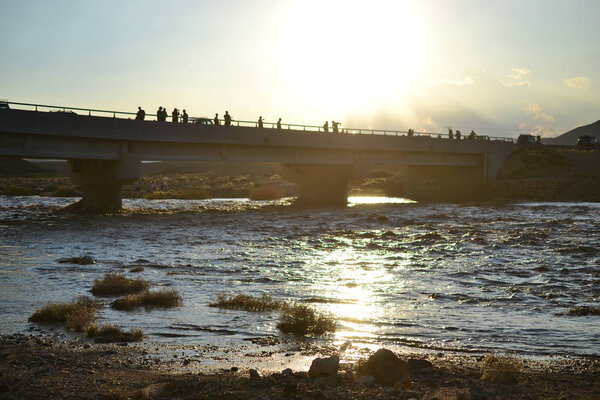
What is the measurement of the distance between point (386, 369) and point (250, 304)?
252 inches

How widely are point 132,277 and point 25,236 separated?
53.7 feet

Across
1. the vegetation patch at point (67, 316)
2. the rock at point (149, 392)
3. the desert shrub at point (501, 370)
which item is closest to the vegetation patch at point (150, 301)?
the vegetation patch at point (67, 316)

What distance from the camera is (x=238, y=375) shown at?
31.1 ft

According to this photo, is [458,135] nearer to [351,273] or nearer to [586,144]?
[586,144]

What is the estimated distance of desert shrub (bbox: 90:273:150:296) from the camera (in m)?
16.9

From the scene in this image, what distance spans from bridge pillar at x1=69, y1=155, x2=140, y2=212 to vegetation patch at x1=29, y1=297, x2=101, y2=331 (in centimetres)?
3714

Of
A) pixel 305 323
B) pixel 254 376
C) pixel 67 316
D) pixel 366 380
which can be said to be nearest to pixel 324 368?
pixel 366 380

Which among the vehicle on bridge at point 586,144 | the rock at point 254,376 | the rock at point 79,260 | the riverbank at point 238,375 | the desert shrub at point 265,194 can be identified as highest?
the vehicle on bridge at point 586,144

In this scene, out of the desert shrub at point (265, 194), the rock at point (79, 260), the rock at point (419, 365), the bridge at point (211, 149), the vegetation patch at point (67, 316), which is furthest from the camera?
the desert shrub at point (265, 194)

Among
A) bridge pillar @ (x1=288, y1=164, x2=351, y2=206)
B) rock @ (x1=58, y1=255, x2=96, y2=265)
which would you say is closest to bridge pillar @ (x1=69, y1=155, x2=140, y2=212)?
bridge pillar @ (x1=288, y1=164, x2=351, y2=206)

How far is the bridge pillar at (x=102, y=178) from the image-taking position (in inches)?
1973

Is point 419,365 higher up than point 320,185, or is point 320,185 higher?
point 419,365

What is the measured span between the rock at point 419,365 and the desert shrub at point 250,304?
17.5ft

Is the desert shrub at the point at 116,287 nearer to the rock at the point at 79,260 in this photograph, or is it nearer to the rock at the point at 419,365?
the rock at the point at 79,260
